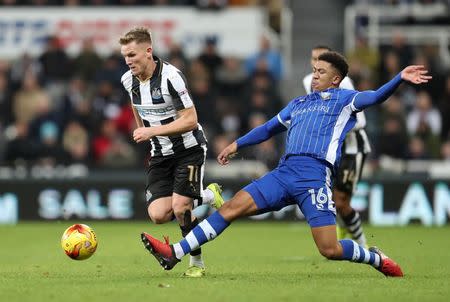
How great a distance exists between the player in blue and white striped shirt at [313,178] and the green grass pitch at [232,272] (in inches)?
11.0

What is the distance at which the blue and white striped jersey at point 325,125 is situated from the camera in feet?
32.9

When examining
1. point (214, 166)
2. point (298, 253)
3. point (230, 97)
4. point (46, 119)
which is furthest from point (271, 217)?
point (298, 253)

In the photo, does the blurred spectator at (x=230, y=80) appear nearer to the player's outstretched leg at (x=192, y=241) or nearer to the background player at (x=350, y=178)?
the background player at (x=350, y=178)

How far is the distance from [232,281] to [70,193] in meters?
9.97

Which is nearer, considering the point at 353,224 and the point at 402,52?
the point at 353,224

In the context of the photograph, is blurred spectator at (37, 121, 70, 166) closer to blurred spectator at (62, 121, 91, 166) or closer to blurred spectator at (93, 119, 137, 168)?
blurred spectator at (62, 121, 91, 166)

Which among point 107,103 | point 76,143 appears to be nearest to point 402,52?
point 107,103

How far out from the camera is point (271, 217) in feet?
64.8

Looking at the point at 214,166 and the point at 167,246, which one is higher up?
the point at 167,246

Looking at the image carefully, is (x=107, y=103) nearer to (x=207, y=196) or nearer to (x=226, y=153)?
(x=207, y=196)

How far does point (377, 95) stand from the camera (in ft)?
31.5

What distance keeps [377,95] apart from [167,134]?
183cm

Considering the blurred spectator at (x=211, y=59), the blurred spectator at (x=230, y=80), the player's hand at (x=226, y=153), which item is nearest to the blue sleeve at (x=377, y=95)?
the player's hand at (x=226, y=153)

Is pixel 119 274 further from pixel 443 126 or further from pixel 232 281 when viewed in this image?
pixel 443 126
